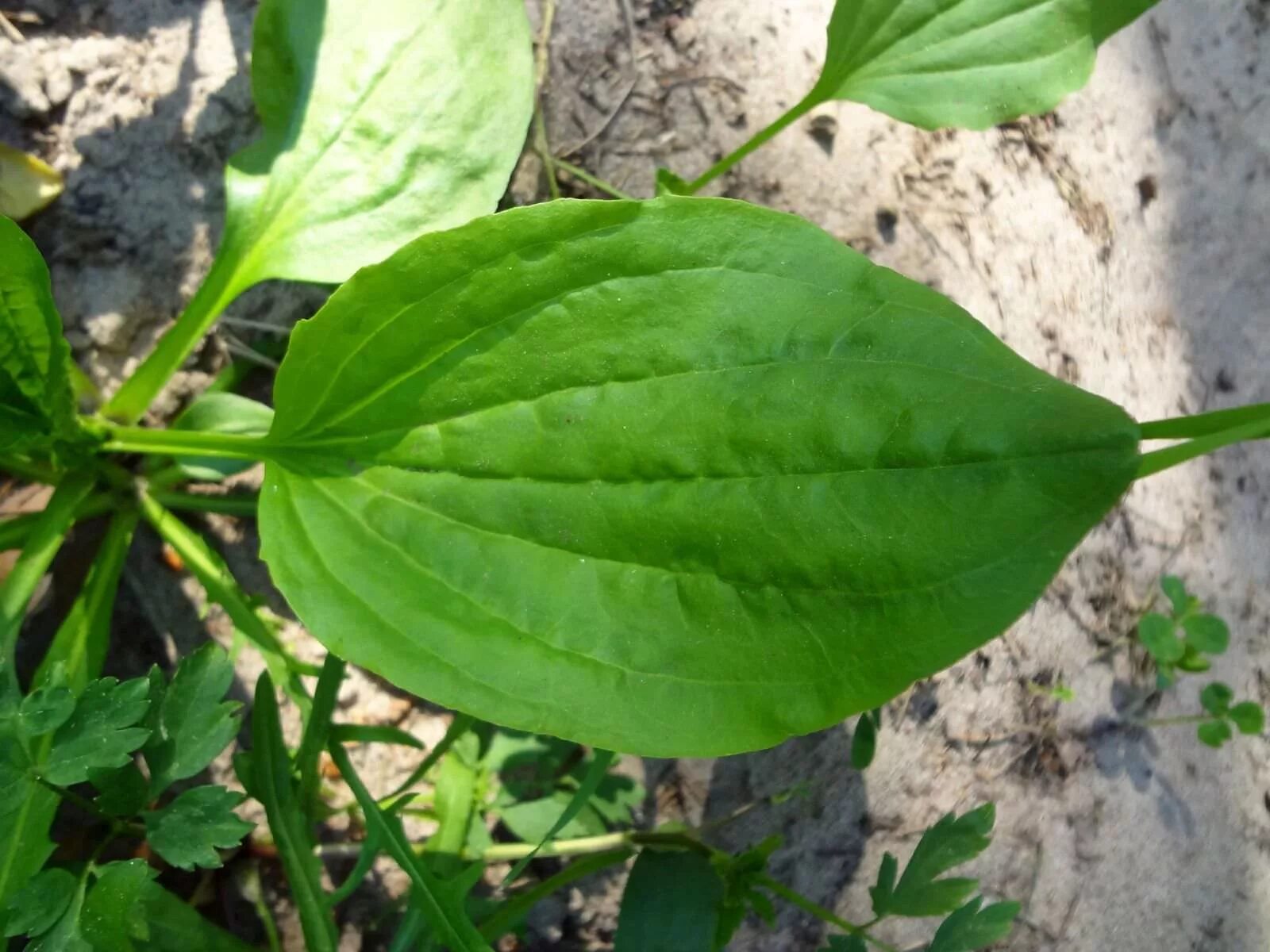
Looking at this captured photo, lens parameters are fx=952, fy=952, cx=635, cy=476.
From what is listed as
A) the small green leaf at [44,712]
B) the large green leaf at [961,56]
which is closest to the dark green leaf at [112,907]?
the small green leaf at [44,712]

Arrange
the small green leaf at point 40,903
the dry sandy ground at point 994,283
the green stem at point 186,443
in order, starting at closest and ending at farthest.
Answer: the small green leaf at point 40,903, the green stem at point 186,443, the dry sandy ground at point 994,283

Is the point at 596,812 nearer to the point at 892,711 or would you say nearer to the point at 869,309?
the point at 892,711

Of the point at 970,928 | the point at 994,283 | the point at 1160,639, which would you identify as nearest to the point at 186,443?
the point at 970,928

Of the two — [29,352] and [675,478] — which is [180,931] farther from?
[675,478]

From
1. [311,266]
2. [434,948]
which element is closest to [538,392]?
[311,266]

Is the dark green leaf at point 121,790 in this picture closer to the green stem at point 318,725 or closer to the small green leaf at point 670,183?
the green stem at point 318,725

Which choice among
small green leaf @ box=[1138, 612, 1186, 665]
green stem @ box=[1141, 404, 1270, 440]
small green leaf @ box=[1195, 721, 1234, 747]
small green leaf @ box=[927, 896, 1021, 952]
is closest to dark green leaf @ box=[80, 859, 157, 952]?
small green leaf @ box=[927, 896, 1021, 952]

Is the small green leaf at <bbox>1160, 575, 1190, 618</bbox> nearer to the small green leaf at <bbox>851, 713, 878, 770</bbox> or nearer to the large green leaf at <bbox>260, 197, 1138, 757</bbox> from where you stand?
the small green leaf at <bbox>851, 713, 878, 770</bbox>
